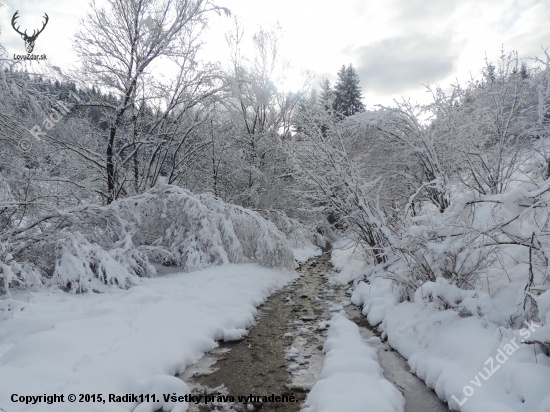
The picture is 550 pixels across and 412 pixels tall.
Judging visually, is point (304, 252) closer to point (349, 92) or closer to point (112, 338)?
point (112, 338)

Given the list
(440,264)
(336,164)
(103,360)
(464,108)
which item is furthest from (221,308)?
(464,108)

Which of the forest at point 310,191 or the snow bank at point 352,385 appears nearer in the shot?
the snow bank at point 352,385

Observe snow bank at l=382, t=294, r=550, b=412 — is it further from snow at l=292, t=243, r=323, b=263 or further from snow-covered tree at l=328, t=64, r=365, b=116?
snow-covered tree at l=328, t=64, r=365, b=116

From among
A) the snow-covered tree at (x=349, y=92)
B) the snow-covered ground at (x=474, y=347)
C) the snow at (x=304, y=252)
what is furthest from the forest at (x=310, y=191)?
the snow-covered tree at (x=349, y=92)

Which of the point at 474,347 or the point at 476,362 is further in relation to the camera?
the point at 474,347

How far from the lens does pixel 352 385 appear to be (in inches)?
136

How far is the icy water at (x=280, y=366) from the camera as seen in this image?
3.47 m

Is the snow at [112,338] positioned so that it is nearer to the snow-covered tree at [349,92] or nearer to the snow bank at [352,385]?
the snow bank at [352,385]

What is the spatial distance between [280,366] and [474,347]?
241cm

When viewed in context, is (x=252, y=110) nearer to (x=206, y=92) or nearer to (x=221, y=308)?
(x=206, y=92)

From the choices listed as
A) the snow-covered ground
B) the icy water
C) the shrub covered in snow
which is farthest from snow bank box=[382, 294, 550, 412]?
the shrub covered in snow

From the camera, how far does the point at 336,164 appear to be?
8047 millimetres

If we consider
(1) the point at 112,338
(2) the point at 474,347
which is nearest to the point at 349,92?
(2) the point at 474,347

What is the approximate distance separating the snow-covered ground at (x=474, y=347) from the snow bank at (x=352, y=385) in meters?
0.56
